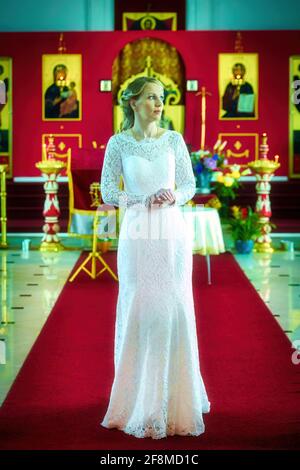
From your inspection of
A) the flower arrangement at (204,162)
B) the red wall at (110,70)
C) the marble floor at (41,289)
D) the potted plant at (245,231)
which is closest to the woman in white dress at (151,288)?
the marble floor at (41,289)

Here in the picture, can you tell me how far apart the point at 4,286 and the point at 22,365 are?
143 inches

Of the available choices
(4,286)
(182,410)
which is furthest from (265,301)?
(182,410)

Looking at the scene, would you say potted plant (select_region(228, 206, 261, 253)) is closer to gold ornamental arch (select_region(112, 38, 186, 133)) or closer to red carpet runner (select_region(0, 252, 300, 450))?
red carpet runner (select_region(0, 252, 300, 450))

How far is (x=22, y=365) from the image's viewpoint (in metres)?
5.90

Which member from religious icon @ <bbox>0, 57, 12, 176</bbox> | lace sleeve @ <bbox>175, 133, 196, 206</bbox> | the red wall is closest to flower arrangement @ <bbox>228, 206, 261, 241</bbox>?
the red wall

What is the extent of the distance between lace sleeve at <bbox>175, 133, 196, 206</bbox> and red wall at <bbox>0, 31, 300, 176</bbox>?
43.1ft

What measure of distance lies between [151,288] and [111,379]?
53.6 inches

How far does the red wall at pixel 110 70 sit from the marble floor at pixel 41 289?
4.67 meters

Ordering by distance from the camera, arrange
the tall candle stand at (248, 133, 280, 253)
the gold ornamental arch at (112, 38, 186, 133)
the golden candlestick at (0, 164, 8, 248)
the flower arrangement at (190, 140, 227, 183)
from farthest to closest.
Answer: the gold ornamental arch at (112, 38, 186, 133) < the golden candlestick at (0, 164, 8, 248) < the tall candle stand at (248, 133, 280, 253) < the flower arrangement at (190, 140, 227, 183)

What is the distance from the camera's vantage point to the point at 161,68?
60.6ft

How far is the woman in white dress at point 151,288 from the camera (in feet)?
14.1

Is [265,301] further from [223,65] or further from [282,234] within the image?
[223,65]

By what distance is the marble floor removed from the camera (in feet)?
21.6

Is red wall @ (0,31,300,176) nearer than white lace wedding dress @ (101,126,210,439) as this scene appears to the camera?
No
